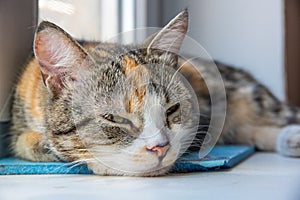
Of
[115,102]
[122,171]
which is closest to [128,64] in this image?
[115,102]

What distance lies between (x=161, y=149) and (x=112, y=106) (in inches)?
4.3

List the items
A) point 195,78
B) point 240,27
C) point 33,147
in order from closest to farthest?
1. point 33,147
2. point 195,78
3. point 240,27

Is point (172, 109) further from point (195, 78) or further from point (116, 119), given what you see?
point (195, 78)

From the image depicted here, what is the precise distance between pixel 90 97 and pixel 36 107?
201 millimetres

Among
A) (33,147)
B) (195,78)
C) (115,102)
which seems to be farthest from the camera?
(195,78)

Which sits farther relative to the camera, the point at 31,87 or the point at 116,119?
the point at 31,87

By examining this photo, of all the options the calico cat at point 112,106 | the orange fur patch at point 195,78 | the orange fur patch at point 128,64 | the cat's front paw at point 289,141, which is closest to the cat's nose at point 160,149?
the calico cat at point 112,106

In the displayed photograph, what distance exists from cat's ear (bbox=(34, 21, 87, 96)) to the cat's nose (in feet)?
0.62

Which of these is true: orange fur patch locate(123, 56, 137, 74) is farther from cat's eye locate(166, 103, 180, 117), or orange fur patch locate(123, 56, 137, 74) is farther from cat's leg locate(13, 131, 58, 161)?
cat's leg locate(13, 131, 58, 161)

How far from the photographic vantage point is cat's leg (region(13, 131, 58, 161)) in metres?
1.01

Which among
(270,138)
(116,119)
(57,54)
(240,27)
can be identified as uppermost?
(240,27)

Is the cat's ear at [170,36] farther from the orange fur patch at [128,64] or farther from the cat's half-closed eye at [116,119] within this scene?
the cat's half-closed eye at [116,119]

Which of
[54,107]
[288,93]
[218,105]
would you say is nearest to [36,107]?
[54,107]

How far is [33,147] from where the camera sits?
104 cm
